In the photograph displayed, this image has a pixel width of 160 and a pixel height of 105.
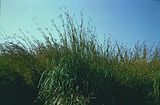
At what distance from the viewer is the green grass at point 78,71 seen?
5.31 meters

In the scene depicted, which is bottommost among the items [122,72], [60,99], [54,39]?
[60,99]

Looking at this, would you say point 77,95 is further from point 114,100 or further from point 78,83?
point 114,100

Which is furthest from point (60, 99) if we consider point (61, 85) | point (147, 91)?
point (147, 91)

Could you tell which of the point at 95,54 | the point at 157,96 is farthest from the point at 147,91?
the point at 95,54

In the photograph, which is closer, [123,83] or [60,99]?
[60,99]

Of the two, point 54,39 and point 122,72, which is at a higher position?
point 54,39

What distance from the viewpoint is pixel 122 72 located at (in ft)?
18.9

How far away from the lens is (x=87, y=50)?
18.5ft

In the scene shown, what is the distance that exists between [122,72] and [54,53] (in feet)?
2.90

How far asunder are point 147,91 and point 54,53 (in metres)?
1.25

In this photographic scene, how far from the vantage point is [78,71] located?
538cm

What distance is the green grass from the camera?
17.4ft

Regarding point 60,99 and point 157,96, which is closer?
point 60,99

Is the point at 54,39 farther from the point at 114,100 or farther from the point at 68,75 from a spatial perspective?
the point at 114,100
